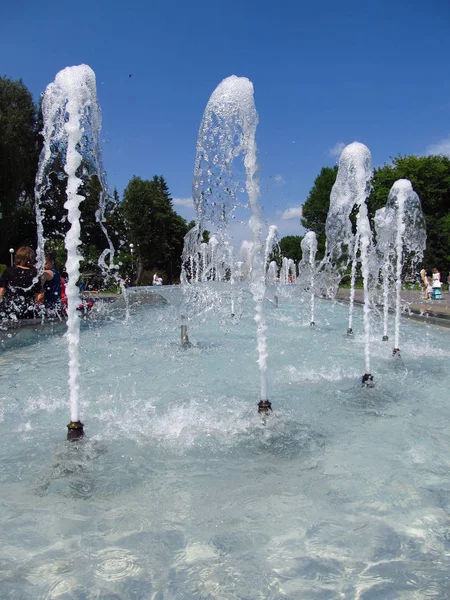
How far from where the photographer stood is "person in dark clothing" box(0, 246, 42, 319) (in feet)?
25.2

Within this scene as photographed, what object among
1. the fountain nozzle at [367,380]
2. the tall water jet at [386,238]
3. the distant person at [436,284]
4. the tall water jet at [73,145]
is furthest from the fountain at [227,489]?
the distant person at [436,284]

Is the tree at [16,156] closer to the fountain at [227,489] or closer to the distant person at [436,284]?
the distant person at [436,284]

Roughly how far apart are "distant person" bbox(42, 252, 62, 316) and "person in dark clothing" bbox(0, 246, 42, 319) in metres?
0.14

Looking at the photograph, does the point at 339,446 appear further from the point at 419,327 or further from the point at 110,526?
the point at 419,327

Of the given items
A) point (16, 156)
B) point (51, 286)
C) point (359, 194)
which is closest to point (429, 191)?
point (16, 156)

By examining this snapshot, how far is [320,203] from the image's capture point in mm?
60250

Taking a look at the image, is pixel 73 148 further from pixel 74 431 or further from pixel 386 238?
pixel 386 238

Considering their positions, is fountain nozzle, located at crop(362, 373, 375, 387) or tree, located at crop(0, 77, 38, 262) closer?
fountain nozzle, located at crop(362, 373, 375, 387)

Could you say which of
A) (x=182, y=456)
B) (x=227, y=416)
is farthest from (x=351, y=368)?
(x=182, y=456)

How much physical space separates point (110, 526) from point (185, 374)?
4017 mm

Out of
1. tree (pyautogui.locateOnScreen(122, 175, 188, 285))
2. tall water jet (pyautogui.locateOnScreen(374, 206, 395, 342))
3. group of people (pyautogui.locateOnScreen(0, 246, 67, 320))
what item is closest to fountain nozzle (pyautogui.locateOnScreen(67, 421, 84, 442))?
group of people (pyautogui.locateOnScreen(0, 246, 67, 320))

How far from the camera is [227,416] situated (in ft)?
15.2

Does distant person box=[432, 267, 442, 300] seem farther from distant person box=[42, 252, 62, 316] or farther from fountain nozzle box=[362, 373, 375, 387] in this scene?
fountain nozzle box=[362, 373, 375, 387]

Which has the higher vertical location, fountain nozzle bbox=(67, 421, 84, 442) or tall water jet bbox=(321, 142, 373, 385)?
tall water jet bbox=(321, 142, 373, 385)
